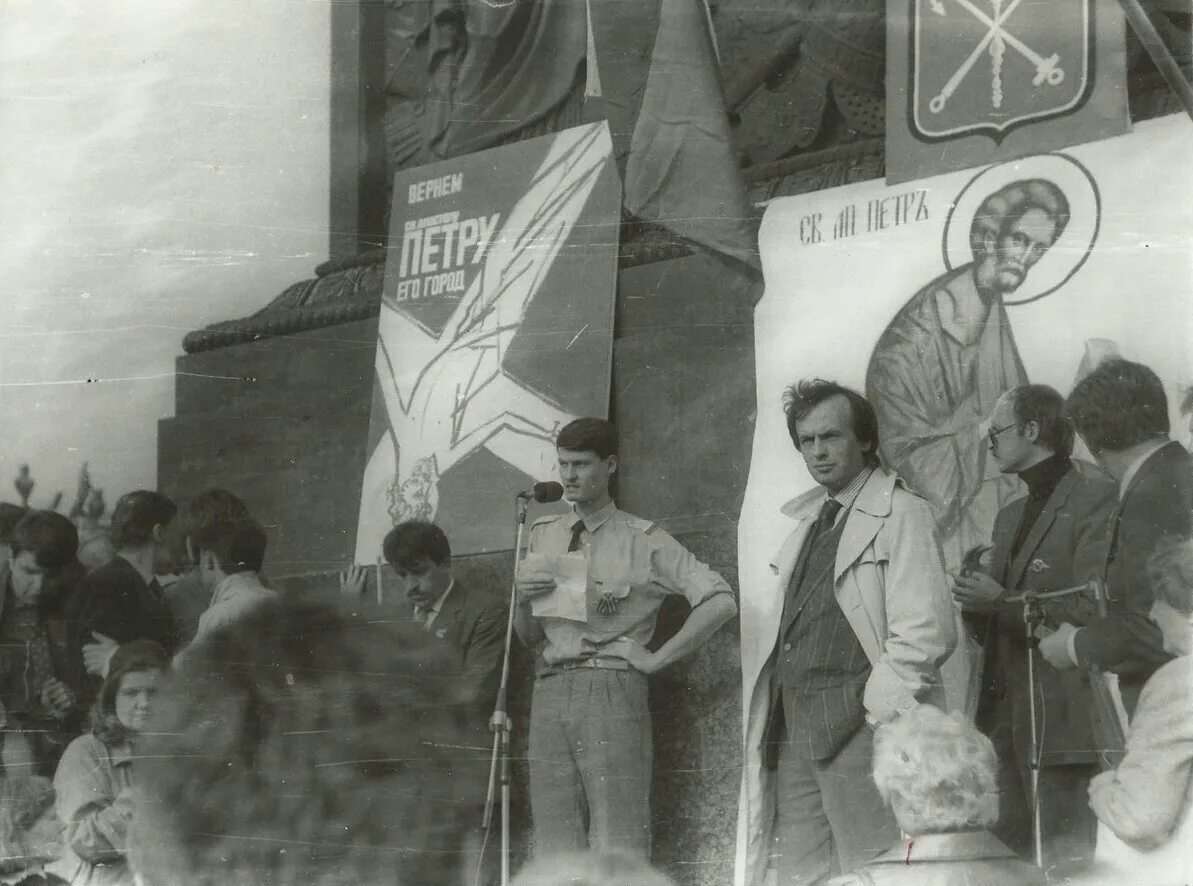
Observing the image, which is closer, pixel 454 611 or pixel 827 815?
pixel 827 815

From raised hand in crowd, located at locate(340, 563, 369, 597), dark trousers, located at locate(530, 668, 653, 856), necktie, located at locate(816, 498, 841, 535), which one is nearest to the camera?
necktie, located at locate(816, 498, 841, 535)

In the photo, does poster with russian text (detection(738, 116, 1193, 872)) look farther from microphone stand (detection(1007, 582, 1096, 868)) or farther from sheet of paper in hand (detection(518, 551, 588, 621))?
sheet of paper in hand (detection(518, 551, 588, 621))

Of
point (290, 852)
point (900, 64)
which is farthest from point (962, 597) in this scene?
point (290, 852)

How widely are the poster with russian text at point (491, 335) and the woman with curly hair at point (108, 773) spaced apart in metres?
0.99

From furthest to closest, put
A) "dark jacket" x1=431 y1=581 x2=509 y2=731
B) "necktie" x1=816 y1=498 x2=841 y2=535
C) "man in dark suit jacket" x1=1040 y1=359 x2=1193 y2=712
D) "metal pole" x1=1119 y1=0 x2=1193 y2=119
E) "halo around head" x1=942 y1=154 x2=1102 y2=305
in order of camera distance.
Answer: "dark jacket" x1=431 y1=581 x2=509 y2=731, "necktie" x1=816 y1=498 x2=841 y2=535, "halo around head" x1=942 y1=154 x2=1102 y2=305, "metal pole" x1=1119 y1=0 x2=1193 y2=119, "man in dark suit jacket" x1=1040 y1=359 x2=1193 y2=712

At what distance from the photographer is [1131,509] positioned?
573 centimetres

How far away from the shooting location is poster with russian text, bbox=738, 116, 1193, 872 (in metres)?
5.80

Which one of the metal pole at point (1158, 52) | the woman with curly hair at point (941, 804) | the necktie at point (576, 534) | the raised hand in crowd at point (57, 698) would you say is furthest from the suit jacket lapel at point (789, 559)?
the raised hand in crowd at point (57, 698)

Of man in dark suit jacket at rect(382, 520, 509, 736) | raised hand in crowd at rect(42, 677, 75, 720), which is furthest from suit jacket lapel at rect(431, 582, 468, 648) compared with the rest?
raised hand in crowd at rect(42, 677, 75, 720)

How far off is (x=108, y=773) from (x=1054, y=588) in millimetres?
3477

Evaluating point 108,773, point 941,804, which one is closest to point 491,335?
point 108,773

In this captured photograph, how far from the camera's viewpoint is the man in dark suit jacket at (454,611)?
255 inches

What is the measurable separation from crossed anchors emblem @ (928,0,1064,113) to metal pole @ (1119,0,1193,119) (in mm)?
253

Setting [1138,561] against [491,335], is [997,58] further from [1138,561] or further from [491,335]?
[491,335]
